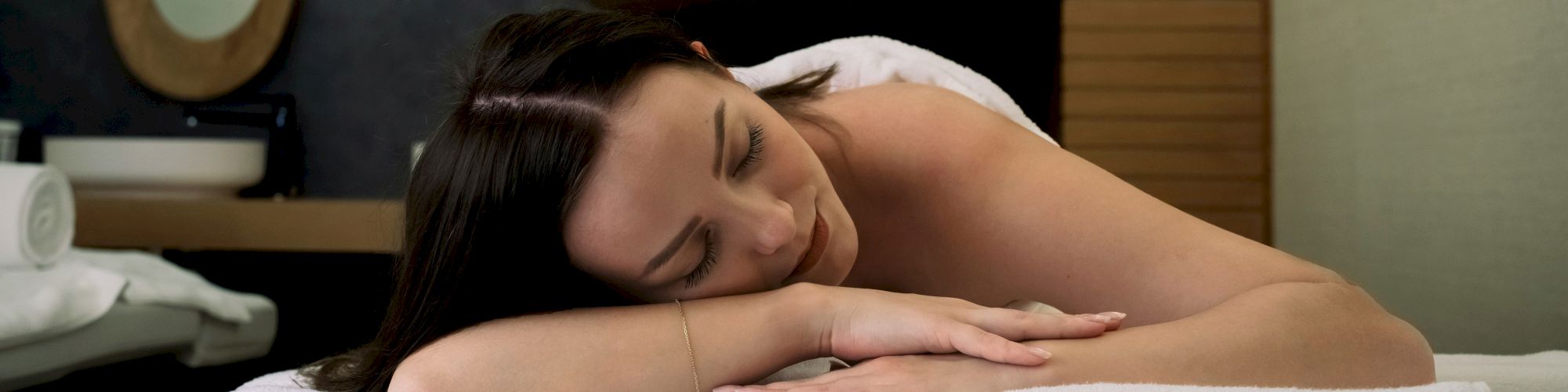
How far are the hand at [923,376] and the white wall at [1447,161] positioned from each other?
82cm

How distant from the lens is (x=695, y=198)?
2.66 feet

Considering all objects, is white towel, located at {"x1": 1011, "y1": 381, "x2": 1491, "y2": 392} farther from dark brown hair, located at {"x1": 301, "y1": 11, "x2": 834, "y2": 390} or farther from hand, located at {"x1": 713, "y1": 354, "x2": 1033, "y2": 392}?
dark brown hair, located at {"x1": 301, "y1": 11, "x2": 834, "y2": 390}

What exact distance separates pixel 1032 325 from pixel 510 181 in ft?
1.34

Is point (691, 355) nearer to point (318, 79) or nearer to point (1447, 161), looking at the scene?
point (1447, 161)

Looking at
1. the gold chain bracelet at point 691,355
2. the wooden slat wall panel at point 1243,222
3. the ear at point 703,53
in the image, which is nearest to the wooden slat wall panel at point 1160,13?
the wooden slat wall panel at point 1243,222

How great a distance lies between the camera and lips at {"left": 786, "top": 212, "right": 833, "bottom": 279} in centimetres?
92

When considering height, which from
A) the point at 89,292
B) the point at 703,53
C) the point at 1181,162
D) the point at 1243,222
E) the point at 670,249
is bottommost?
the point at 1243,222

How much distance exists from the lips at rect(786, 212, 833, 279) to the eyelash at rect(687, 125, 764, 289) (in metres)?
0.09

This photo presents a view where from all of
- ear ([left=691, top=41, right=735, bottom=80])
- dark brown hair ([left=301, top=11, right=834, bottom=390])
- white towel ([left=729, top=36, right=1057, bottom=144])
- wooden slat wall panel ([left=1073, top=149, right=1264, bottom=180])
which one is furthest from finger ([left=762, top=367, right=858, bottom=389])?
wooden slat wall panel ([left=1073, top=149, right=1264, bottom=180])

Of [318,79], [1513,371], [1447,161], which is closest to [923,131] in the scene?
[1513,371]

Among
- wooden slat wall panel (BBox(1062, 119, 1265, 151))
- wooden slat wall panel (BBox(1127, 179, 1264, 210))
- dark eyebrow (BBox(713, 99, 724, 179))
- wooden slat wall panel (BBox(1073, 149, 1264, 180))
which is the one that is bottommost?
wooden slat wall panel (BBox(1127, 179, 1264, 210))

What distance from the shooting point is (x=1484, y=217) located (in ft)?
4.38

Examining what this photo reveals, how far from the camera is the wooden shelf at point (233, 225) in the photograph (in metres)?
2.62

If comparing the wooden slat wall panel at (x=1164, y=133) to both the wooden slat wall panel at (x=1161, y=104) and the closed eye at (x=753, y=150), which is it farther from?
the closed eye at (x=753, y=150)
